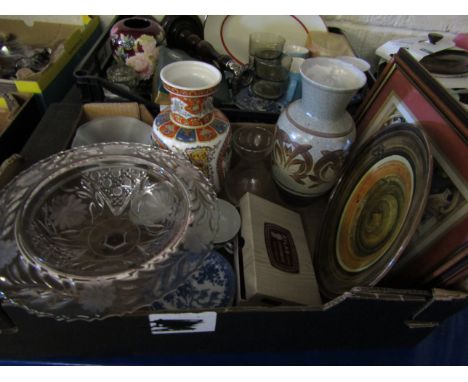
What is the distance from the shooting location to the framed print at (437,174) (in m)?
0.40

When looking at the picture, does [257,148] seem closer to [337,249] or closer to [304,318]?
[337,249]

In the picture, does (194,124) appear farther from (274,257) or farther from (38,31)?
(38,31)

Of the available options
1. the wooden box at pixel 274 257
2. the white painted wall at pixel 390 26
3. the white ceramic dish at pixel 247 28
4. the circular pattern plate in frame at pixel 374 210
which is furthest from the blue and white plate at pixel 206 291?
the white painted wall at pixel 390 26

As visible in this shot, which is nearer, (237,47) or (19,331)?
(19,331)

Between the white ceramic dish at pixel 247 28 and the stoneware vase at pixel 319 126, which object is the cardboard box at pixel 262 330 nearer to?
the stoneware vase at pixel 319 126

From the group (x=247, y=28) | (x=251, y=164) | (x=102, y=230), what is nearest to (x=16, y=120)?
(x=102, y=230)

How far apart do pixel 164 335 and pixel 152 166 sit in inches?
8.6

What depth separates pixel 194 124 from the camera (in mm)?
515

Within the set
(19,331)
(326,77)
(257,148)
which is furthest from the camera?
(257,148)

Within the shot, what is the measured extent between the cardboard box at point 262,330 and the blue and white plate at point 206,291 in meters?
0.04

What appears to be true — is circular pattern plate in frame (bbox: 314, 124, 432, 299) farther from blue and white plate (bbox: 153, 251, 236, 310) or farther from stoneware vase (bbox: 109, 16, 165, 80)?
stoneware vase (bbox: 109, 16, 165, 80)

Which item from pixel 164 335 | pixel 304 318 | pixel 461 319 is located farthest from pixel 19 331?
pixel 461 319

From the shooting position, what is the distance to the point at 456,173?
1.32 feet

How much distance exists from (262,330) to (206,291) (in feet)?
0.31
